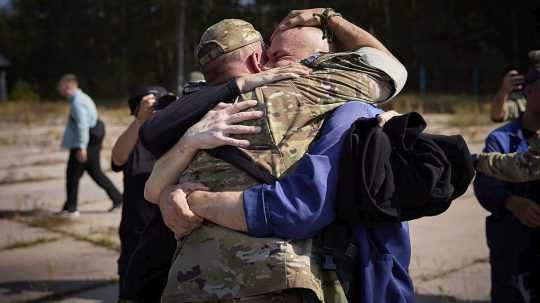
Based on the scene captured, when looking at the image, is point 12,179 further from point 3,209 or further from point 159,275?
point 159,275

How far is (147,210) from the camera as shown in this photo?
3.86 metres

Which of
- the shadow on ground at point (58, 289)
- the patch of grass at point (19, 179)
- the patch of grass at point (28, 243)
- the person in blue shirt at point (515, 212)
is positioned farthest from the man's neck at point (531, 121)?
the patch of grass at point (19, 179)

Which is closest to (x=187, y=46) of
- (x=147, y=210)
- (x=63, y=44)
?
(x=63, y=44)

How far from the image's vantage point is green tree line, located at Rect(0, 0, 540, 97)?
29156 mm

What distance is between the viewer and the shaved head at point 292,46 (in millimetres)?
2135

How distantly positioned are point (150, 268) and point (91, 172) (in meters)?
6.28

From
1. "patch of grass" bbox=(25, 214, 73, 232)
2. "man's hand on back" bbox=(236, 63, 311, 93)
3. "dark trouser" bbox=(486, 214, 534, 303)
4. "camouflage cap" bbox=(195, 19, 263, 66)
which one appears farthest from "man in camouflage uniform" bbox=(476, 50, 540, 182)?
"patch of grass" bbox=(25, 214, 73, 232)

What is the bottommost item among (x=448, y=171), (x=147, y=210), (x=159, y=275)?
(x=147, y=210)

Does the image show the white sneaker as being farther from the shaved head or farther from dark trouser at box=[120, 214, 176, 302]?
the shaved head

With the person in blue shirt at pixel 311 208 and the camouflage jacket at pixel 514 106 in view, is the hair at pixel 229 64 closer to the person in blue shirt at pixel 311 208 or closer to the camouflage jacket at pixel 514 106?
the person in blue shirt at pixel 311 208

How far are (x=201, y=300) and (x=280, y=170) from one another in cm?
44

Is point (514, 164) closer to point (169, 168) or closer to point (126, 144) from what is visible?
point (169, 168)

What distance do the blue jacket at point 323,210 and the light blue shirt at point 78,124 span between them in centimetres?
651

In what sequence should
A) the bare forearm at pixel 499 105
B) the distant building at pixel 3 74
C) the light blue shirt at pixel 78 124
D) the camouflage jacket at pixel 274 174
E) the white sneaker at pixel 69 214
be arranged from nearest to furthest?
the camouflage jacket at pixel 274 174
the bare forearm at pixel 499 105
the white sneaker at pixel 69 214
the light blue shirt at pixel 78 124
the distant building at pixel 3 74
